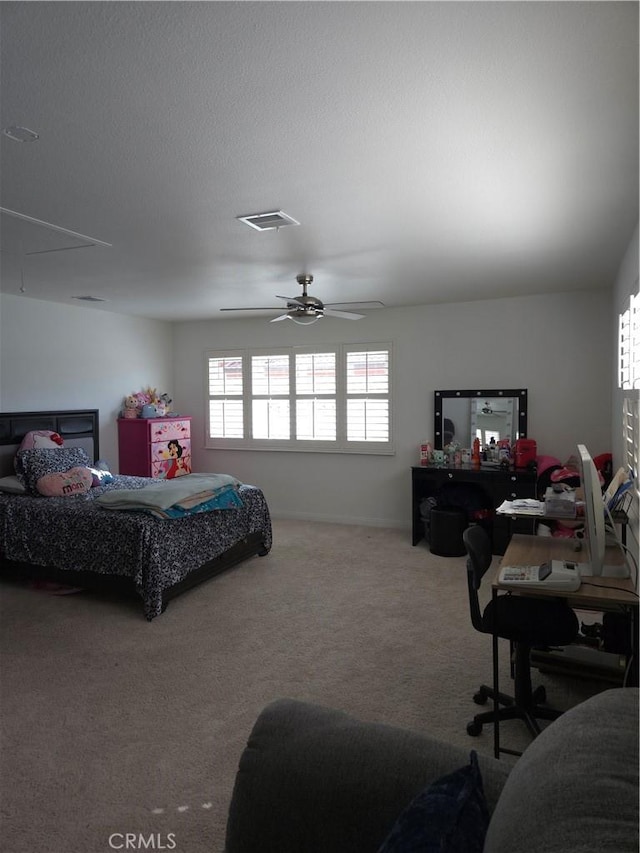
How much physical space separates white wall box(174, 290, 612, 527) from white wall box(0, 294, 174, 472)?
620mm

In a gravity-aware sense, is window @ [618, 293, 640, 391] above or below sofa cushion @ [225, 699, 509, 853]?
above

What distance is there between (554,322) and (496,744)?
4.18 m

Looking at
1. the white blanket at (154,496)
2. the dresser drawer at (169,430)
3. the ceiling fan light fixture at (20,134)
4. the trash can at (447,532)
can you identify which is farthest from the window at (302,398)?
the ceiling fan light fixture at (20,134)

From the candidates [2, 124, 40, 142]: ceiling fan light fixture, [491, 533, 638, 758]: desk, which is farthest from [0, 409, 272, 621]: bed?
[2, 124, 40, 142]: ceiling fan light fixture

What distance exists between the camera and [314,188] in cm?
258

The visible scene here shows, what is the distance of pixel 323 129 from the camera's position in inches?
79.6

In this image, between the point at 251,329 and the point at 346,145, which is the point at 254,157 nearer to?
the point at 346,145

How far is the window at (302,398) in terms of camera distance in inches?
246

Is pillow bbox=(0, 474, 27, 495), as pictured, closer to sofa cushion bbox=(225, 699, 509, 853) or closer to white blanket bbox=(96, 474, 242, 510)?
white blanket bbox=(96, 474, 242, 510)

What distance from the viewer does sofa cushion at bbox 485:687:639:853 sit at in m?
0.75

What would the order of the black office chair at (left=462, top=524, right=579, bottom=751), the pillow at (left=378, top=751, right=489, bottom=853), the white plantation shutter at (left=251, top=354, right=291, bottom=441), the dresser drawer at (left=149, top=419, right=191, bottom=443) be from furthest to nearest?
1. the white plantation shutter at (left=251, top=354, right=291, bottom=441)
2. the dresser drawer at (left=149, top=419, right=191, bottom=443)
3. the black office chair at (left=462, top=524, right=579, bottom=751)
4. the pillow at (left=378, top=751, right=489, bottom=853)

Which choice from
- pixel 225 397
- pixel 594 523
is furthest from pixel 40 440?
pixel 594 523

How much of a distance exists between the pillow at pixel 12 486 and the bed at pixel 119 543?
6 cm

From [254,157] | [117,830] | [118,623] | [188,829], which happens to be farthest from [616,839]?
[118,623]
